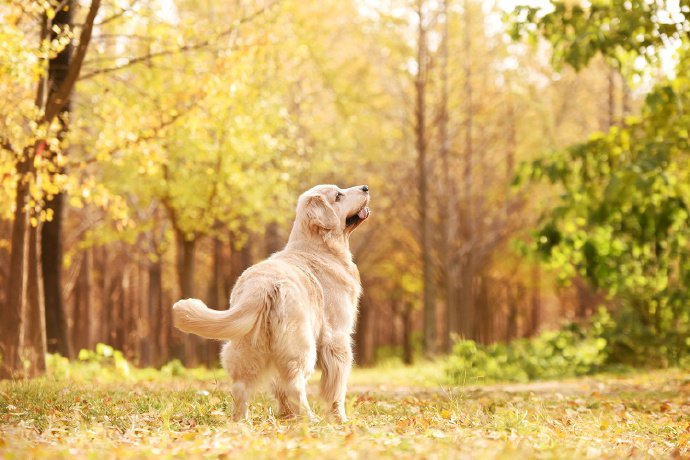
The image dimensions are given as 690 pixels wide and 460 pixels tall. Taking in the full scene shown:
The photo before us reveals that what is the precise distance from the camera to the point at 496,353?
51.8 feet

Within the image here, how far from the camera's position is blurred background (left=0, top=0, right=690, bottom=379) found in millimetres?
11281

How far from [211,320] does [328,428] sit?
106cm

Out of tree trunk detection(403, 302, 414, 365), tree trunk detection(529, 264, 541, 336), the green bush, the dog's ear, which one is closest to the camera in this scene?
the dog's ear

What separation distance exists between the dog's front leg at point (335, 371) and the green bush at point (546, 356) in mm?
8079

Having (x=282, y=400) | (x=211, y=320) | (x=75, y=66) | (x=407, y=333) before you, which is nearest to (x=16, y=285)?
(x=75, y=66)

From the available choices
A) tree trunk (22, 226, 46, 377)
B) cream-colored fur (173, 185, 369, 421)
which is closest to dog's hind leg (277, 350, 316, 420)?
cream-colored fur (173, 185, 369, 421)

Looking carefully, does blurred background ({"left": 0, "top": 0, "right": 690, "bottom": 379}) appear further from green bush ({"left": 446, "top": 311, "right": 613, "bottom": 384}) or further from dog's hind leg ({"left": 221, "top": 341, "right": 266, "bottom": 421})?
dog's hind leg ({"left": 221, "top": 341, "right": 266, "bottom": 421})

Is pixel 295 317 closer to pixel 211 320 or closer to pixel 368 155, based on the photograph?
pixel 211 320

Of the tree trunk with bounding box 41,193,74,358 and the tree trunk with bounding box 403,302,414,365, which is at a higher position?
the tree trunk with bounding box 41,193,74,358

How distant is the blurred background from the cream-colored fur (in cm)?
407

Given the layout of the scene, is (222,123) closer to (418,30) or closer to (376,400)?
(418,30)

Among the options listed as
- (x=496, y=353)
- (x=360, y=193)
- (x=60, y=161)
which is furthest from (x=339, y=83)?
(x=360, y=193)

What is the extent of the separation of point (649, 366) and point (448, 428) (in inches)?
419

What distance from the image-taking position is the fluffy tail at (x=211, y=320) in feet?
18.9
